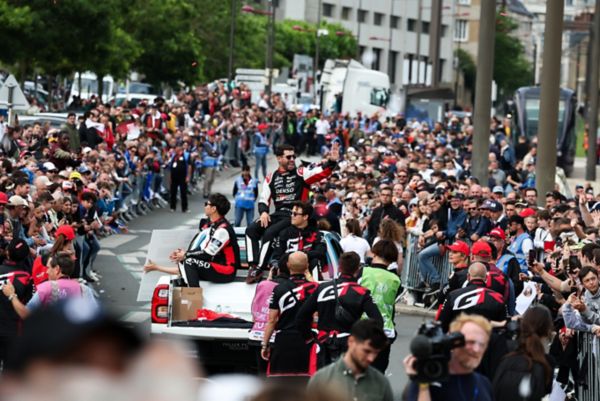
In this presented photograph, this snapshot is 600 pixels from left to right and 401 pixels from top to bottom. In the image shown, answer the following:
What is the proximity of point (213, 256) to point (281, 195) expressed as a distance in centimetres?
177

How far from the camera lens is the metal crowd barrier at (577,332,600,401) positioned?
1165cm

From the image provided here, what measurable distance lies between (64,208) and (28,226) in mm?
2694

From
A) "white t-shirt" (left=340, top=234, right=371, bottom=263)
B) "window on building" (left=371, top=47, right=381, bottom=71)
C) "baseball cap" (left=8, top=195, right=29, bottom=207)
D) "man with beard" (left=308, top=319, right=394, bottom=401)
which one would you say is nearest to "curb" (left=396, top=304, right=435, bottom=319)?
"white t-shirt" (left=340, top=234, right=371, bottom=263)

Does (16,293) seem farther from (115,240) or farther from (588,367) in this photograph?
(115,240)

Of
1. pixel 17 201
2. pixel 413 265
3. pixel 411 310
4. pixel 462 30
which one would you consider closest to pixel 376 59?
pixel 462 30

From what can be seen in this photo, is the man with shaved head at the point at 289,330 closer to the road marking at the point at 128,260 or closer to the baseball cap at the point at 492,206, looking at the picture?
the baseball cap at the point at 492,206

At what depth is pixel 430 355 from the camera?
6098 millimetres

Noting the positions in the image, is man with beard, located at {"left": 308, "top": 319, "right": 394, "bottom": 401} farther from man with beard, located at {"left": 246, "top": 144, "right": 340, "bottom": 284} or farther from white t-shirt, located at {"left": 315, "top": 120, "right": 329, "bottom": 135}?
white t-shirt, located at {"left": 315, "top": 120, "right": 329, "bottom": 135}

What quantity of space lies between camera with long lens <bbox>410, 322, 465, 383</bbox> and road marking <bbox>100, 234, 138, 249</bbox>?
20695mm

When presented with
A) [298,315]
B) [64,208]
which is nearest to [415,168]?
[64,208]

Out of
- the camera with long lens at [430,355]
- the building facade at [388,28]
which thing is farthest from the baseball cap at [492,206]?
the building facade at [388,28]

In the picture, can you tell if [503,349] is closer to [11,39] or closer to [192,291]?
[192,291]

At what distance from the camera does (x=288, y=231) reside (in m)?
14.0

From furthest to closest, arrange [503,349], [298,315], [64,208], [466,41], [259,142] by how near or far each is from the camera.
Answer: [466,41] < [259,142] < [64,208] < [298,315] < [503,349]
